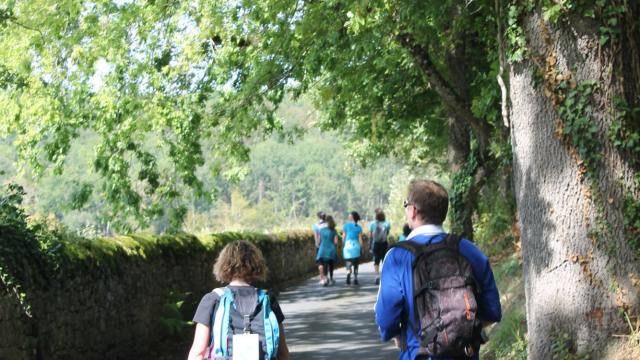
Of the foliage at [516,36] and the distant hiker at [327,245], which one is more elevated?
the foliage at [516,36]

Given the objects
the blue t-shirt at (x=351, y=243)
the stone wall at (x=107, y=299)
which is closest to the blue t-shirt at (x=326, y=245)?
the blue t-shirt at (x=351, y=243)

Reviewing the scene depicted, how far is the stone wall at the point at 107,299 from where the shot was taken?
880 cm

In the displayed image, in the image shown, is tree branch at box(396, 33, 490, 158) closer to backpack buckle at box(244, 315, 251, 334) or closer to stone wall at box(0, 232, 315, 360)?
stone wall at box(0, 232, 315, 360)

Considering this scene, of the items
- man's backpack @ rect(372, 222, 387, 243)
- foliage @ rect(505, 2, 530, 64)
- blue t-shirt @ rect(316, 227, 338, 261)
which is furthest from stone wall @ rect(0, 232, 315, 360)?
man's backpack @ rect(372, 222, 387, 243)

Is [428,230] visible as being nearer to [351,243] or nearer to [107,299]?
[107,299]

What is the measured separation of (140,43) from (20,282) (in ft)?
26.3

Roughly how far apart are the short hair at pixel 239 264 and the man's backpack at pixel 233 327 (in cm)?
13

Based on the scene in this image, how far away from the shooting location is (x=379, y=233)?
24.0 meters

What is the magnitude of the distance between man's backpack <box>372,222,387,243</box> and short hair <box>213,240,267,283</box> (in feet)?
60.5

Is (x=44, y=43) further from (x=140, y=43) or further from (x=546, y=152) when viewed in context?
(x=546, y=152)

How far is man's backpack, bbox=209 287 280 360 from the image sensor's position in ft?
17.6

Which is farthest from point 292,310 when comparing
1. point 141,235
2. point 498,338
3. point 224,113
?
point 498,338

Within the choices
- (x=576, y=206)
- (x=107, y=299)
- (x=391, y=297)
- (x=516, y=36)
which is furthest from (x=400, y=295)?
(x=107, y=299)

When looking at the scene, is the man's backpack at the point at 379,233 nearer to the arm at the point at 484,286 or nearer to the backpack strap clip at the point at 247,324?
the backpack strap clip at the point at 247,324
